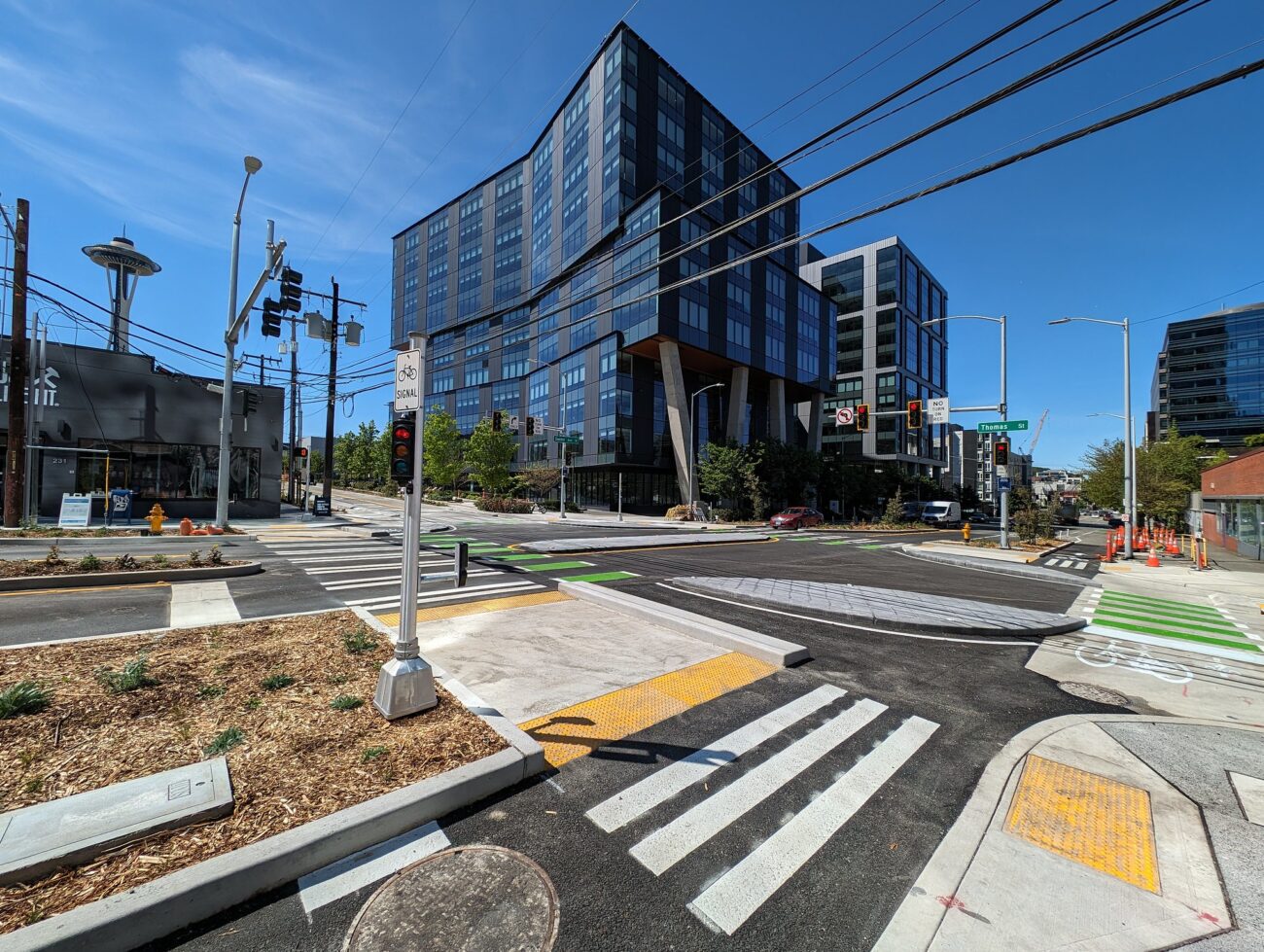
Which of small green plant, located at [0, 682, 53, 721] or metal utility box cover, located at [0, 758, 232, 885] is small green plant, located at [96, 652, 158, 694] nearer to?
small green plant, located at [0, 682, 53, 721]

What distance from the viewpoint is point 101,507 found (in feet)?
71.8

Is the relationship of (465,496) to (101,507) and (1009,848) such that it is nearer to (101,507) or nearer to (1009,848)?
(101,507)

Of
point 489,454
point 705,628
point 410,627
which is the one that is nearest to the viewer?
point 410,627

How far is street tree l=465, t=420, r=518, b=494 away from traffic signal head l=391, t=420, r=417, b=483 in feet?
140

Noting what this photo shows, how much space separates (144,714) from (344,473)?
300ft

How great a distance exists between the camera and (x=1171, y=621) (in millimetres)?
9617

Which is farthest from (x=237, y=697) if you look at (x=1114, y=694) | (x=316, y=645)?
(x=1114, y=694)

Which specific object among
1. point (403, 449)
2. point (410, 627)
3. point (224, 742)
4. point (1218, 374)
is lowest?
point (224, 742)

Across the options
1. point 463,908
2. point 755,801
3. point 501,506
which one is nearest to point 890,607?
point 755,801

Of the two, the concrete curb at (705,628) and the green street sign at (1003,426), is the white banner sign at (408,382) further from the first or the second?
the green street sign at (1003,426)

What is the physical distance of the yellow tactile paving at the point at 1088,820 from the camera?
10.1ft

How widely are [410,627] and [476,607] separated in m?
4.41

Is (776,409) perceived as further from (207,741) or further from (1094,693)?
(207,741)

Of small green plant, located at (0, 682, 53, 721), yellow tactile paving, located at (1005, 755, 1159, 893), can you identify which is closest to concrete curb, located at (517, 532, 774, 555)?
small green plant, located at (0, 682, 53, 721)
